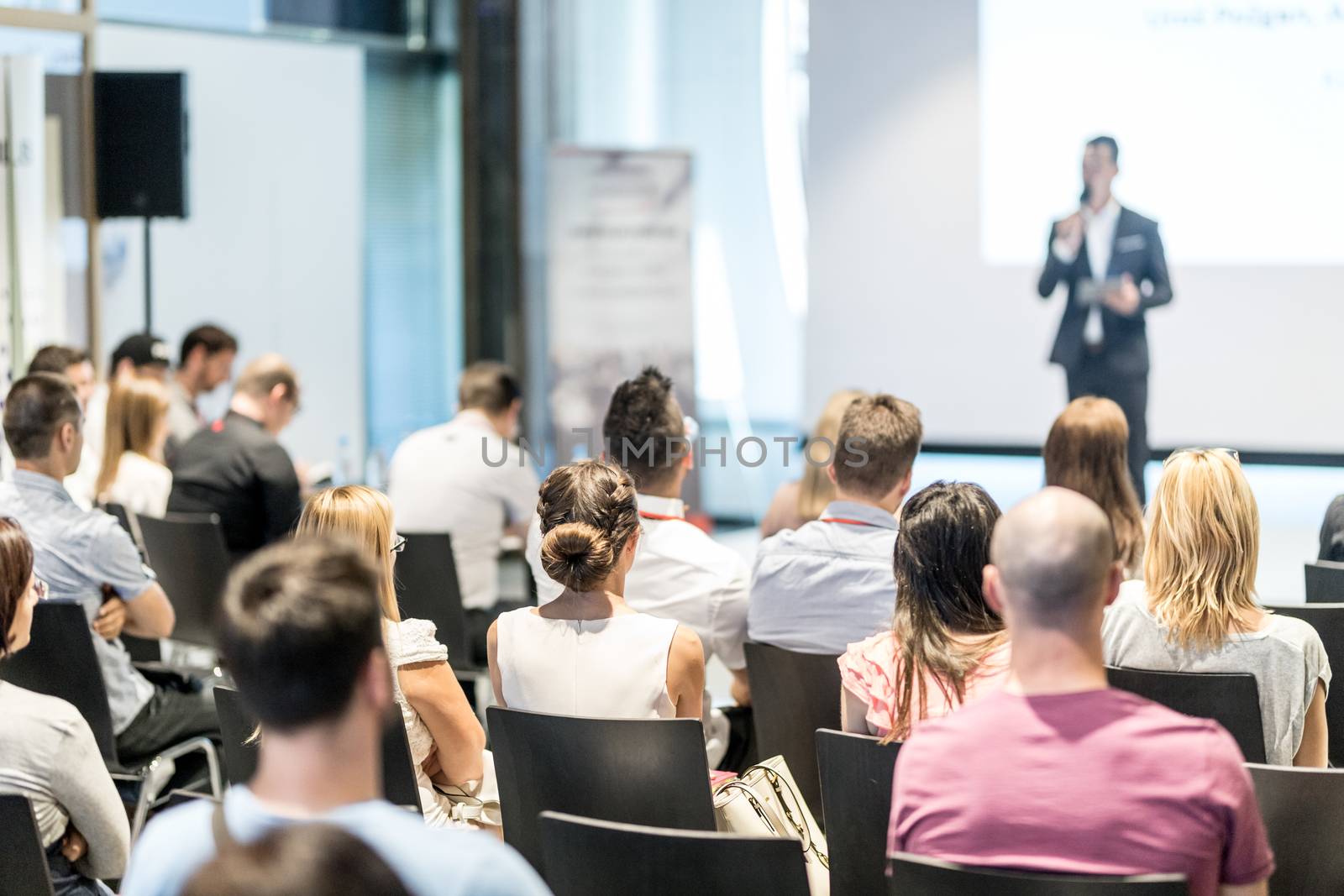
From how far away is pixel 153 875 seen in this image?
135 centimetres

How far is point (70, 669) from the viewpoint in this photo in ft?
9.93

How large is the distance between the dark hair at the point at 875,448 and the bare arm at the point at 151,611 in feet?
5.59

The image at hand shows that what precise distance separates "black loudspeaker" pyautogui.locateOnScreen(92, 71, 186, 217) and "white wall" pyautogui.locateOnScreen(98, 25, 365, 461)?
0.87 metres

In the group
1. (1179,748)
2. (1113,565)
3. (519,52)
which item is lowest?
(1179,748)

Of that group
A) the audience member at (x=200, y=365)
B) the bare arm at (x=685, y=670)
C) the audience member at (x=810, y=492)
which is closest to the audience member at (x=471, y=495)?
the audience member at (x=810, y=492)

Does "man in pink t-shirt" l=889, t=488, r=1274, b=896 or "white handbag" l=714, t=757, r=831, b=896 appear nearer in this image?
"man in pink t-shirt" l=889, t=488, r=1274, b=896

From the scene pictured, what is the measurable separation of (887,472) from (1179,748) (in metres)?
1.65

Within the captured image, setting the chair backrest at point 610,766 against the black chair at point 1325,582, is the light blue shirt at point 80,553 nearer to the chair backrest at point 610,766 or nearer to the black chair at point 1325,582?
the chair backrest at point 610,766

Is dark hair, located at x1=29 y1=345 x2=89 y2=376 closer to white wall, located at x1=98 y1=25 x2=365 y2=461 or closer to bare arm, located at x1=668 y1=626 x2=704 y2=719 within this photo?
white wall, located at x1=98 y1=25 x2=365 y2=461

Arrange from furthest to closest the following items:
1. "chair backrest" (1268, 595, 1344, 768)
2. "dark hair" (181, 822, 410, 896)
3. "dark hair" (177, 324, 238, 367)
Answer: "dark hair" (177, 324, 238, 367)
"chair backrest" (1268, 595, 1344, 768)
"dark hair" (181, 822, 410, 896)

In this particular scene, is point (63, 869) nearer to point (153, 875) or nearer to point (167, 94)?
point (153, 875)

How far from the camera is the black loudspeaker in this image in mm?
6414

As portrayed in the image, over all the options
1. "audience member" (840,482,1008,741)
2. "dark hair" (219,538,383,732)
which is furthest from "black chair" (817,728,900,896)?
"dark hair" (219,538,383,732)

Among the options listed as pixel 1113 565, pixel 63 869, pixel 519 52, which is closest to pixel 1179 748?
pixel 1113 565
